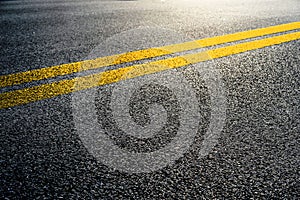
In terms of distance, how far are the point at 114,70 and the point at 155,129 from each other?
2.55 feet

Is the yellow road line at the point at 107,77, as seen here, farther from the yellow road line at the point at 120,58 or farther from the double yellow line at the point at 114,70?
the yellow road line at the point at 120,58

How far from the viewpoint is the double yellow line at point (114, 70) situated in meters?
2.07

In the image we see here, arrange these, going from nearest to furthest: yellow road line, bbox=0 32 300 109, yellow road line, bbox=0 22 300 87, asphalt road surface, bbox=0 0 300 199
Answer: asphalt road surface, bbox=0 0 300 199
yellow road line, bbox=0 32 300 109
yellow road line, bbox=0 22 300 87

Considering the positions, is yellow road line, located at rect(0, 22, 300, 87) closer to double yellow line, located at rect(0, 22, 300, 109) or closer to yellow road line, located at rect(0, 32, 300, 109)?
double yellow line, located at rect(0, 22, 300, 109)

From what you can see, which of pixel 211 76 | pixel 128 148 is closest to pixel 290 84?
pixel 211 76

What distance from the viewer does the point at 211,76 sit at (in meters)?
2.43

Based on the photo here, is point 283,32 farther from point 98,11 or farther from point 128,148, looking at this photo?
point 128,148

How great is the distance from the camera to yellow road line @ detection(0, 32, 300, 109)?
2018 millimetres

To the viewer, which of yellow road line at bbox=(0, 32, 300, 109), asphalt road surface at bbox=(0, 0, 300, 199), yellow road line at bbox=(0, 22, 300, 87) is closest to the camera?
asphalt road surface at bbox=(0, 0, 300, 199)

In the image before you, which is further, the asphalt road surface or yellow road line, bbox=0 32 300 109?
yellow road line, bbox=0 32 300 109

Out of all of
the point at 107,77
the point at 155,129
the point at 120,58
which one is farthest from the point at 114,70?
the point at 155,129

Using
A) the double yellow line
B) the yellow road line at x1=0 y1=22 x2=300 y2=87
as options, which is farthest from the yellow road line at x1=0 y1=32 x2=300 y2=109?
the yellow road line at x1=0 y1=22 x2=300 y2=87

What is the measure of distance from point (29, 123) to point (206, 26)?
8.17 ft

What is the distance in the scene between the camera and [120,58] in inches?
105
